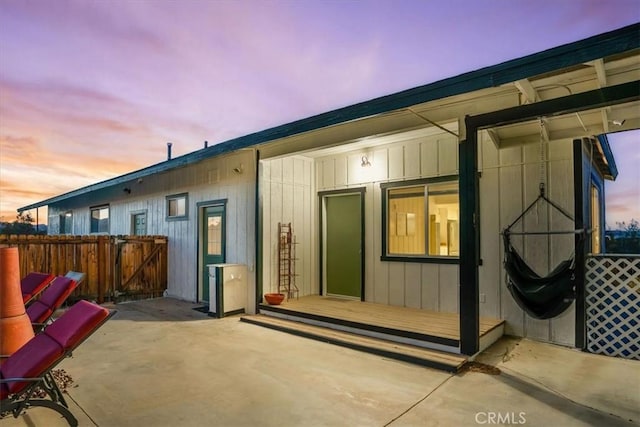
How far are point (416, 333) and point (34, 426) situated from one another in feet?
11.9

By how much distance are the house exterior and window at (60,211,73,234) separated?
8.71m

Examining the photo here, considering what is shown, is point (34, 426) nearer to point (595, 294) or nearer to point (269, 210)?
point (269, 210)

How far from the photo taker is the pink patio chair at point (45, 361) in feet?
7.44

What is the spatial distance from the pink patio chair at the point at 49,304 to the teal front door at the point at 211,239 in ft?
10.0

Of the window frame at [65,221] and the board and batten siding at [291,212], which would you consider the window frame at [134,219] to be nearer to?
the board and batten siding at [291,212]

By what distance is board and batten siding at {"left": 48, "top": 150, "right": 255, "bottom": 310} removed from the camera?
21.1 feet

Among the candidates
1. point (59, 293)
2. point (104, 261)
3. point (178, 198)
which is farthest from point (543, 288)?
point (104, 261)

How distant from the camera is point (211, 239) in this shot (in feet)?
24.2

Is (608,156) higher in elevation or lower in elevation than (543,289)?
higher

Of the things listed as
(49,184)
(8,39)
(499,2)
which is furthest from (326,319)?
(49,184)

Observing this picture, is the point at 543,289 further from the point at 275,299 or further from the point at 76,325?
the point at 76,325

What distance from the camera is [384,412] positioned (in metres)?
2.67

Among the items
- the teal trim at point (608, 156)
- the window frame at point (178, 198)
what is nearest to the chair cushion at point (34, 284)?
the window frame at point (178, 198)

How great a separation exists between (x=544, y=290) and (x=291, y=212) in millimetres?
4295
